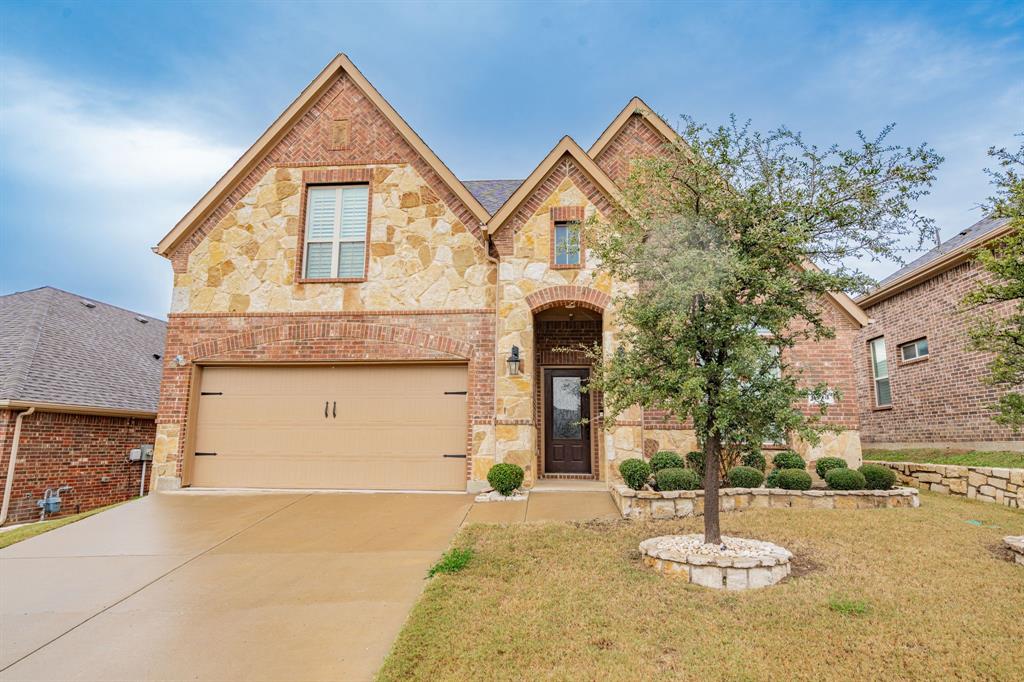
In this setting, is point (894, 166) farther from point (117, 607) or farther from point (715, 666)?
point (117, 607)

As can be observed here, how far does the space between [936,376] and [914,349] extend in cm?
122

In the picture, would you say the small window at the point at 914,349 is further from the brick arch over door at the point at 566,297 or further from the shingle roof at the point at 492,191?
the shingle roof at the point at 492,191

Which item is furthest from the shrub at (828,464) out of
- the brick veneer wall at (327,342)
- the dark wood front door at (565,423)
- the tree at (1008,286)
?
the brick veneer wall at (327,342)

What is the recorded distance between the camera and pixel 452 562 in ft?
17.8

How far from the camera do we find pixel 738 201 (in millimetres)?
5418

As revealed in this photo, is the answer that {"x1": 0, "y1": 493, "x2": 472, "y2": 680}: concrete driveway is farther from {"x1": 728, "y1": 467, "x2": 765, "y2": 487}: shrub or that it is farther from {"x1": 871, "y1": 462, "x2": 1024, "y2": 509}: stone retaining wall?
{"x1": 871, "y1": 462, "x2": 1024, "y2": 509}: stone retaining wall

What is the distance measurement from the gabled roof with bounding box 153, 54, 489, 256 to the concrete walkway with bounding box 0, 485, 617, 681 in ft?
17.8

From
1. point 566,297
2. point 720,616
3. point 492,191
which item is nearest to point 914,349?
point 566,297

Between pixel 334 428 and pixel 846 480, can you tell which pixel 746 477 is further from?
pixel 334 428

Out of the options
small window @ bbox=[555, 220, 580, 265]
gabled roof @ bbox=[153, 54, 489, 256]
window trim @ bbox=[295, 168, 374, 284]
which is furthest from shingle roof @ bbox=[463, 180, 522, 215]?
window trim @ bbox=[295, 168, 374, 284]

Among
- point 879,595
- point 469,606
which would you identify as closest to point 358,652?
point 469,606

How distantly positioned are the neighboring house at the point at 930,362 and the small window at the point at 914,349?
2 centimetres

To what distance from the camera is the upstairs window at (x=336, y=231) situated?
10.8 meters

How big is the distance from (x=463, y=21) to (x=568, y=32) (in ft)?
14.0
